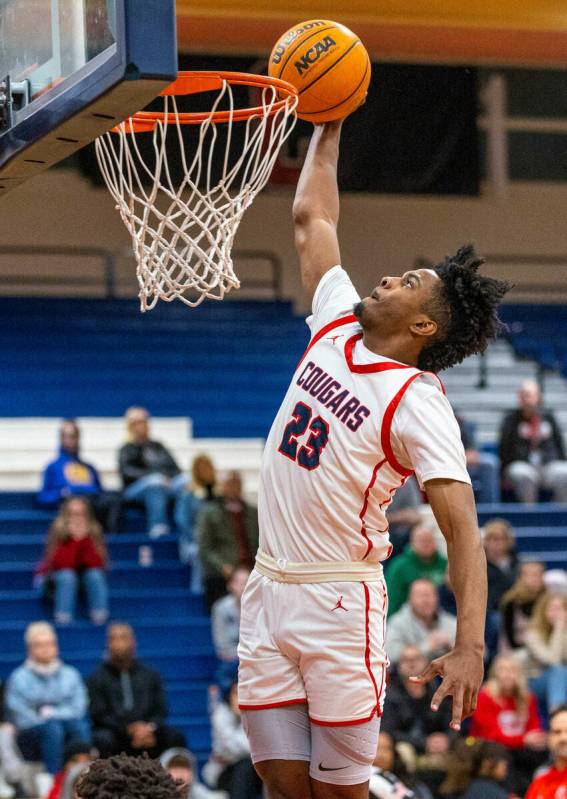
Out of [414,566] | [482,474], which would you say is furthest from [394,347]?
[482,474]

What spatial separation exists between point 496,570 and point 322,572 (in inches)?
296

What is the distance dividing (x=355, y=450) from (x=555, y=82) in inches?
608

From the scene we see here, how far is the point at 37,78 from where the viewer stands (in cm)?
427

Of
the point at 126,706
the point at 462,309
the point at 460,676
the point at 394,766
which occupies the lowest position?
the point at 394,766

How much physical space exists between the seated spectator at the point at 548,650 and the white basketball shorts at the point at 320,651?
6.42m

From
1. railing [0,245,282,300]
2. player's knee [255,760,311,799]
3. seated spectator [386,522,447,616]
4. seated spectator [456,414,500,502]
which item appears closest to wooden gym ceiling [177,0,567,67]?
seated spectator [456,414,500,502]

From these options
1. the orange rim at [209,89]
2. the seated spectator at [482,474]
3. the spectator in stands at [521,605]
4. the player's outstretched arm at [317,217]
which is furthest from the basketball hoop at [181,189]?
the seated spectator at [482,474]

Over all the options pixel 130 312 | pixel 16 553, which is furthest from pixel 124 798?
pixel 130 312

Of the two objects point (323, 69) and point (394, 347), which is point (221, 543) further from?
point (394, 347)

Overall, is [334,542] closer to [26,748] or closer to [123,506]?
[26,748]

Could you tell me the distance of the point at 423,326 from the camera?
4.26 meters

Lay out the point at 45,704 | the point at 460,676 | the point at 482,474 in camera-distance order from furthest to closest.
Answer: the point at 482,474, the point at 45,704, the point at 460,676

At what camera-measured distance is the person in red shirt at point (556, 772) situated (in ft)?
26.1

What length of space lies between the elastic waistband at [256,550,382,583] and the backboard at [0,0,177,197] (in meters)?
1.32
